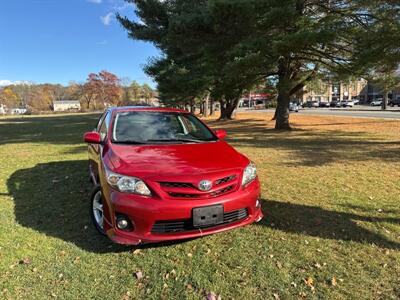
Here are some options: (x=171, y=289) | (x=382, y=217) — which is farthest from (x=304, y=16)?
(x=171, y=289)

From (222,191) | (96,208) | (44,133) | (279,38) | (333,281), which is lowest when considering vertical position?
(333,281)

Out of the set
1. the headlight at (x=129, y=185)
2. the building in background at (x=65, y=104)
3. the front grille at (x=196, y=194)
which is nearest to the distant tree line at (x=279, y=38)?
the front grille at (x=196, y=194)

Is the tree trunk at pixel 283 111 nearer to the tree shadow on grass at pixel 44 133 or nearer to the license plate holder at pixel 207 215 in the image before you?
the tree shadow on grass at pixel 44 133

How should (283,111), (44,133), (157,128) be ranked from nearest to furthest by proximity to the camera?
(157,128)
(283,111)
(44,133)

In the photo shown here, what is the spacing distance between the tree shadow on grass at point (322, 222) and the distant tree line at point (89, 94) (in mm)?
98970

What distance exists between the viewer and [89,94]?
11344 centimetres

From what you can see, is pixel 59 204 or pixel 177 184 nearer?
pixel 177 184

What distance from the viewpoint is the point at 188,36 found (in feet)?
45.6

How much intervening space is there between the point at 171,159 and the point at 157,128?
1172 millimetres

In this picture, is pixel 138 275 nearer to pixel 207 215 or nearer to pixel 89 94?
pixel 207 215

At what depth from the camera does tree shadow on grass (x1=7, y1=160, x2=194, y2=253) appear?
13.3 feet

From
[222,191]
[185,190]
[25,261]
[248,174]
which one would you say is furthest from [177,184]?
[25,261]

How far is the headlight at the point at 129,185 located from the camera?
3.39 m

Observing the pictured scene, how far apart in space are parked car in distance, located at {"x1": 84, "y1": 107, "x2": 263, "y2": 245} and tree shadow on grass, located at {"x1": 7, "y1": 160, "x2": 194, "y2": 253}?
27 cm
